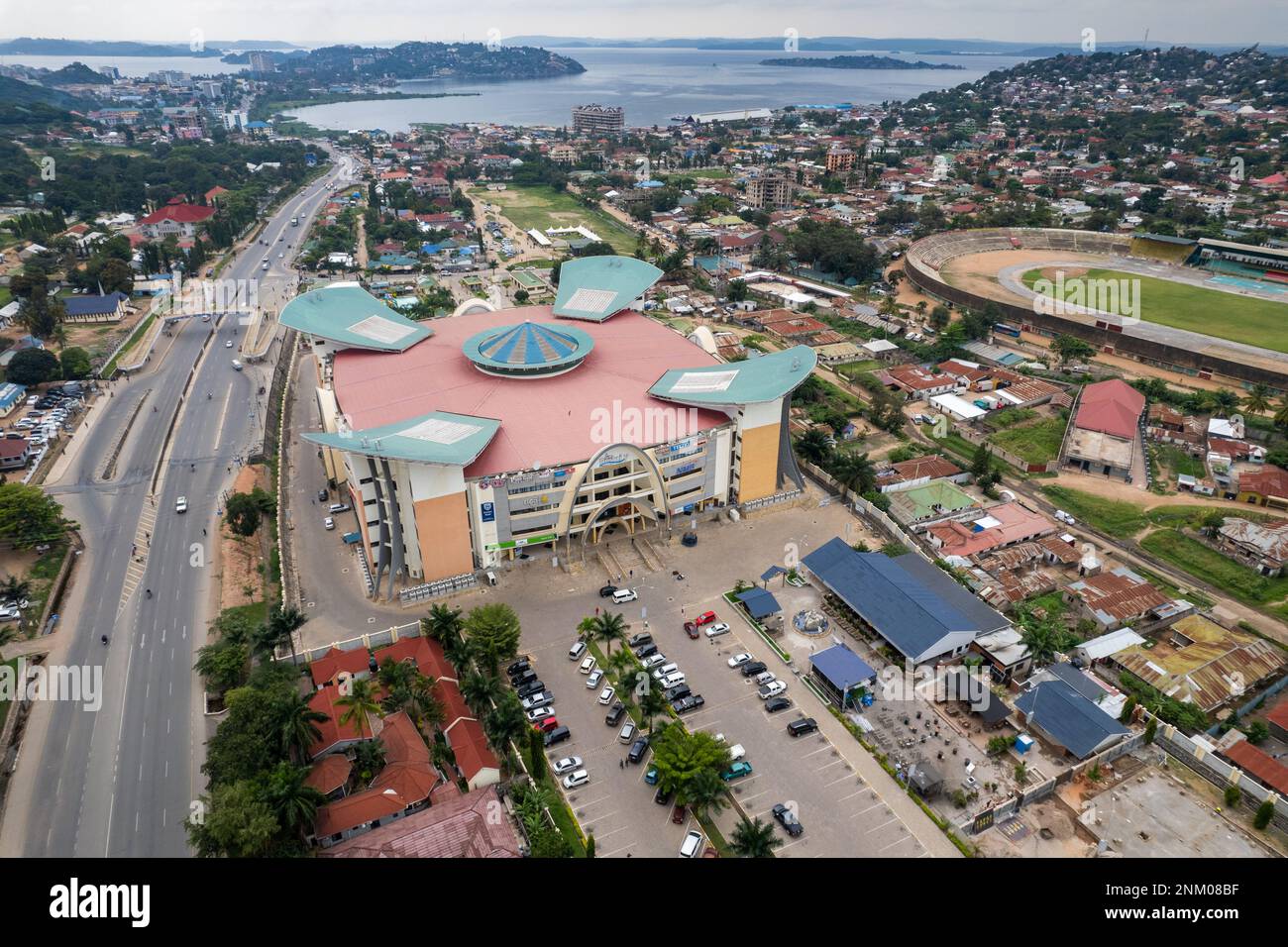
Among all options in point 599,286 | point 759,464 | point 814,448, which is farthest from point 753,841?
point 599,286

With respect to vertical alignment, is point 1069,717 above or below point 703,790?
below

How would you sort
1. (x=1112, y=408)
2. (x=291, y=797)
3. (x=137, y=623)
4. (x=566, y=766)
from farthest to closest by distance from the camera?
(x=1112, y=408) → (x=137, y=623) → (x=566, y=766) → (x=291, y=797)

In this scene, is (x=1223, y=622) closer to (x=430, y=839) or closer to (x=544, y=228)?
(x=430, y=839)

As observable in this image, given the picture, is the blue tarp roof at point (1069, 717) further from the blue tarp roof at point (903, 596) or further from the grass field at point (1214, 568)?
the grass field at point (1214, 568)

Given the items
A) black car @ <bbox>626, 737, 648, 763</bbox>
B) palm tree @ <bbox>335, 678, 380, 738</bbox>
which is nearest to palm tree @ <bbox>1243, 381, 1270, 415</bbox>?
black car @ <bbox>626, 737, 648, 763</bbox>

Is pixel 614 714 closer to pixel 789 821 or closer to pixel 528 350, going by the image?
pixel 789 821

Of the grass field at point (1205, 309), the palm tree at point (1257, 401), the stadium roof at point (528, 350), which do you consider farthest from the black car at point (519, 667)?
the grass field at point (1205, 309)
